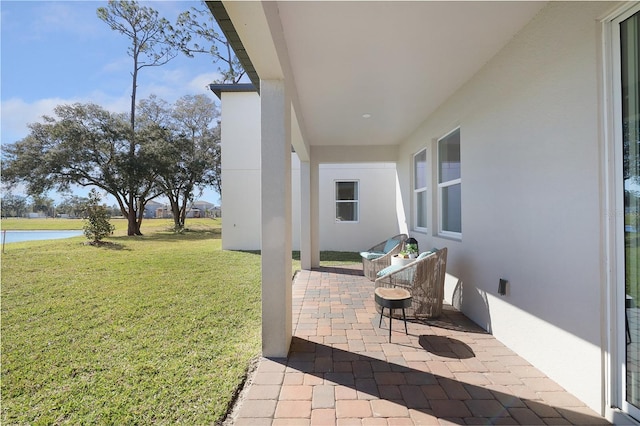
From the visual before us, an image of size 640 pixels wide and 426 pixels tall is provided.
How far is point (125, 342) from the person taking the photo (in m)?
3.00

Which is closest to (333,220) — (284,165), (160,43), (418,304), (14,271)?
(418,304)

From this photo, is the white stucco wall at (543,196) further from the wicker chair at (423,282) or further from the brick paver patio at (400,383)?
the wicker chair at (423,282)

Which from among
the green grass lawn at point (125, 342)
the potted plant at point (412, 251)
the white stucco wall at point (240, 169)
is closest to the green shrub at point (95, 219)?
the green grass lawn at point (125, 342)

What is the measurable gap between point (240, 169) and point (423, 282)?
26.3 feet

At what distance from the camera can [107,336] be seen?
3164 mm

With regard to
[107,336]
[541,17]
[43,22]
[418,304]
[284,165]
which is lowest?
[107,336]

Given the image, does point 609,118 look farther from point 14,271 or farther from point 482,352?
point 14,271

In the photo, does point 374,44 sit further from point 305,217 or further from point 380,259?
point 305,217

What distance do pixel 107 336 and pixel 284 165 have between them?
2863mm

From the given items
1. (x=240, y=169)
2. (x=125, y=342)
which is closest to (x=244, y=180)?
(x=240, y=169)

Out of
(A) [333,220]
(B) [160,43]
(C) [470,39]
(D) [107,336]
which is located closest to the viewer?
(C) [470,39]

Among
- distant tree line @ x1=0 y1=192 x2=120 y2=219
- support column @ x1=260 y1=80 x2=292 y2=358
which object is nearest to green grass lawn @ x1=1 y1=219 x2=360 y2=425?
support column @ x1=260 y1=80 x2=292 y2=358

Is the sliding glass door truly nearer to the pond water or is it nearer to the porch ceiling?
the porch ceiling

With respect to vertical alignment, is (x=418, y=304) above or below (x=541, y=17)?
below
